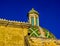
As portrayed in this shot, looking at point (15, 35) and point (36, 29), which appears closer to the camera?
point (15, 35)

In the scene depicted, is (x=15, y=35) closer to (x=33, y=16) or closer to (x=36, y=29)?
(x=36, y=29)

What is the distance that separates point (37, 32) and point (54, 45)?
906cm

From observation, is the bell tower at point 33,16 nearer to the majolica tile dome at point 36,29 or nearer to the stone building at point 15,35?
the majolica tile dome at point 36,29

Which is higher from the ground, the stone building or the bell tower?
the bell tower

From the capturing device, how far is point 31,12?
3956cm

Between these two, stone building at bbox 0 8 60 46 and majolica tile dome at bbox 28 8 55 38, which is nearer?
stone building at bbox 0 8 60 46

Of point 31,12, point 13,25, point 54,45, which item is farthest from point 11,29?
point 31,12

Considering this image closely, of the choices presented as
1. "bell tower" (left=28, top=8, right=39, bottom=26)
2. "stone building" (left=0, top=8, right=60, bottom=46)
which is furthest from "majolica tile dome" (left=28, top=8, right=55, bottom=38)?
"stone building" (left=0, top=8, right=60, bottom=46)

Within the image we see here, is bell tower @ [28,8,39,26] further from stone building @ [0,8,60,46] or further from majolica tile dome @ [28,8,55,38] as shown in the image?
stone building @ [0,8,60,46]

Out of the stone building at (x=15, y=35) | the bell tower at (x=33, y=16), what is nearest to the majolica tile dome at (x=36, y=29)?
the bell tower at (x=33, y=16)

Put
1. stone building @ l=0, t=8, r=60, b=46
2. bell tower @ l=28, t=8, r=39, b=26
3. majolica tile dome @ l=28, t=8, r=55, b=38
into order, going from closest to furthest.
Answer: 1. stone building @ l=0, t=8, r=60, b=46
2. majolica tile dome @ l=28, t=8, r=55, b=38
3. bell tower @ l=28, t=8, r=39, b=26

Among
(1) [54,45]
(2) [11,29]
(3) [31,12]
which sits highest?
(3) [31,12]

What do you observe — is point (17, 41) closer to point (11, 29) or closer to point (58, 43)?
point (11, 29)

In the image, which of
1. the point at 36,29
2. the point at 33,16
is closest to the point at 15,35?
the point at 36,29
